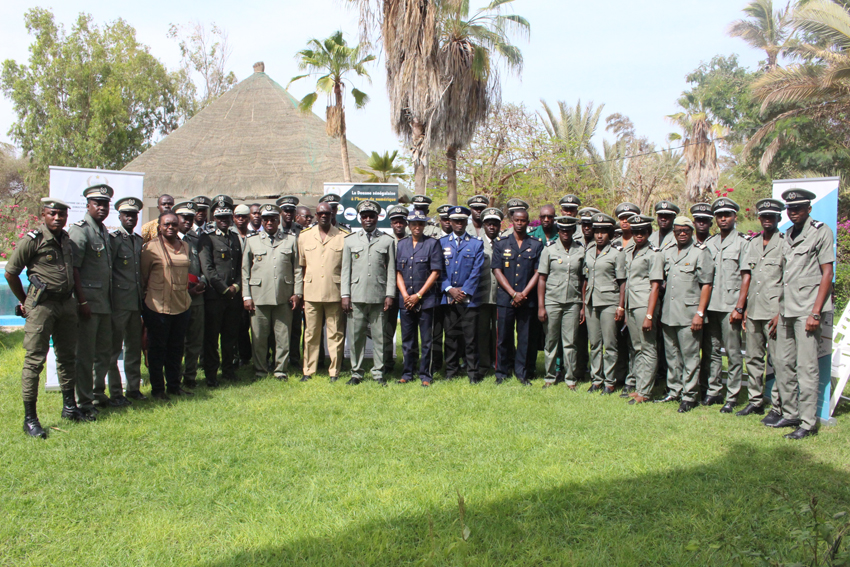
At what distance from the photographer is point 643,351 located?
6.83 m

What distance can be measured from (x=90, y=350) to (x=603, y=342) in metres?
5.57

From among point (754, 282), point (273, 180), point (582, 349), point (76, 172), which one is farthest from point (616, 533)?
point (273, 180)

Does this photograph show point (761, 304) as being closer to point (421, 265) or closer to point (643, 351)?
point (643, 351)

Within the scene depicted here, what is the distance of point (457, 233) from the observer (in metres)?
7.77

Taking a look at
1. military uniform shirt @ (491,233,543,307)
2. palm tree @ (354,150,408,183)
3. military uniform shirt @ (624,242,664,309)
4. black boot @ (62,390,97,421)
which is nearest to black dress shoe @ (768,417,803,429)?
military uniform shirt @ (624,242,664,309)

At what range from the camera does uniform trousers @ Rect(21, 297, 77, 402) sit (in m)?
5.37

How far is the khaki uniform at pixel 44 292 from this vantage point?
17.5ft

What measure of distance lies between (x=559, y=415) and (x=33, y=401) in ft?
16.3

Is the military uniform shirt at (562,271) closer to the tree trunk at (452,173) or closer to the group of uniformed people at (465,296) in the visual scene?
the group of uniformed people at (465,296)

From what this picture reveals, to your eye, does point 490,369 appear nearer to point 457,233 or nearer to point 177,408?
point 457,233

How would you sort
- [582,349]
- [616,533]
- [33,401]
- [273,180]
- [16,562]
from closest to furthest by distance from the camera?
[16,562], [616,533], [33,401], [582,349], [273,180]

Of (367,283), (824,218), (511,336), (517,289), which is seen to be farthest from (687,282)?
(367,283)

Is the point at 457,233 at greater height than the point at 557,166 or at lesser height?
lesser

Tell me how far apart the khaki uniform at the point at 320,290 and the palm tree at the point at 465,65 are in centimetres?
824
